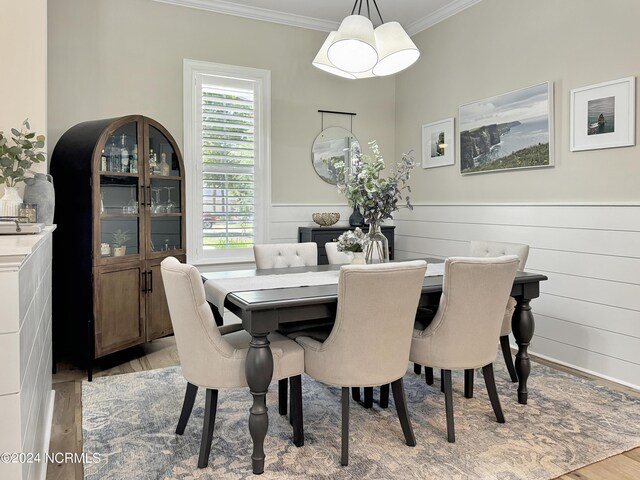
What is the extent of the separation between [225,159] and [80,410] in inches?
101

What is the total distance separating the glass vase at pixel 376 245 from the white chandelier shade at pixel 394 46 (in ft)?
3.24

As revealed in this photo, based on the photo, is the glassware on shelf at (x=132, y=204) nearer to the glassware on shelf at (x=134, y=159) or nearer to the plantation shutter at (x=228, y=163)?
the glassware on shelf at (x=134, y=159)

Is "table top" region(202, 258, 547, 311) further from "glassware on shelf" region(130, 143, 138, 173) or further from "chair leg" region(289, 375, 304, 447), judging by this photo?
"glassware on shelf" region(130, 143, 138, 173)

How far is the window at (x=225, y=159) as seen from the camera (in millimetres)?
4543

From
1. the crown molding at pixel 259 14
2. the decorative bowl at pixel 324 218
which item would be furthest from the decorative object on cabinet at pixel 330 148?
the crown molding at pixel 259 14

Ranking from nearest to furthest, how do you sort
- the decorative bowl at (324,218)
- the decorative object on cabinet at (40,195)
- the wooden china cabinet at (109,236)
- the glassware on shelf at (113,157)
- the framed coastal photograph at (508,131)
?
the decorative object on cabinet at (40,195) → the wooden china cabinet at (109,236) → the glassware on shelf at (113,157) → the framed coastal photograph at (508,131) → the decorative bowl at (324,218)

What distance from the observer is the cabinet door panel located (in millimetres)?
3428

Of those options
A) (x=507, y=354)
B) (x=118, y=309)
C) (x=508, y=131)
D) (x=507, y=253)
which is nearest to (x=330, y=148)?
(x=508, y=131)

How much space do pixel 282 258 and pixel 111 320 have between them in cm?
129

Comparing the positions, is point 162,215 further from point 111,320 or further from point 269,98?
point 269,98

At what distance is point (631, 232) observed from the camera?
10.6 feet

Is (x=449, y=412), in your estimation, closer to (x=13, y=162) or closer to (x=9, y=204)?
(x=9, y=204)

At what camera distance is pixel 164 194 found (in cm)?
395

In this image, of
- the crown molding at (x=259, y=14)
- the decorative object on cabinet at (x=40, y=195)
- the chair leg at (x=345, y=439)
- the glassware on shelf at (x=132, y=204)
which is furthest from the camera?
the crown molding at (x=259, y=14)
